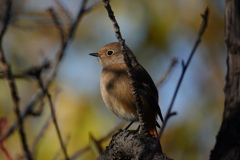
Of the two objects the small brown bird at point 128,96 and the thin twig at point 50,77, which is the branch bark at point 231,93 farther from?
the small brown bird at point 128,96

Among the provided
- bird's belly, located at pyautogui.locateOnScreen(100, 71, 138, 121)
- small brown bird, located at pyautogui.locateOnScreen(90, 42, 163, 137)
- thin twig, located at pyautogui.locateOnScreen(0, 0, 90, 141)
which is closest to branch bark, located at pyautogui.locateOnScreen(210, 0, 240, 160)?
thin twig, located at pyautogui.locateOnScreen(0, 0, 90, 141)

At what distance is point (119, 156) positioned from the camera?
3553mm

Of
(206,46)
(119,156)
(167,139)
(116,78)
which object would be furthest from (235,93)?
(206,46)

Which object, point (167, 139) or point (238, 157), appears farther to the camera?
point (167, 139)

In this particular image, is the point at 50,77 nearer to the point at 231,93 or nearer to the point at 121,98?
the point at 121,98

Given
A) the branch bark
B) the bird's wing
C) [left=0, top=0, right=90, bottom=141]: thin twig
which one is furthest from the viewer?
the bird's wing

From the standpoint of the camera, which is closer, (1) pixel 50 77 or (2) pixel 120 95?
(1) pixel 50 77

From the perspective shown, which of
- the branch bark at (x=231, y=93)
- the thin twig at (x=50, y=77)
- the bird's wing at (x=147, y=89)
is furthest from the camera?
the bird's wing at (x=147, y=89)

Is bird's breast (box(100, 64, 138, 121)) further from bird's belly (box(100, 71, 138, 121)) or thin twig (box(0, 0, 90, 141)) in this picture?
thin twig (box(0, 0, 90, 141))

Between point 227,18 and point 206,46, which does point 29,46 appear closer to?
point 206,46

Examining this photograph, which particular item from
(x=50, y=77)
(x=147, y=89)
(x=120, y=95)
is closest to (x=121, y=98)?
(x=120, y=95)

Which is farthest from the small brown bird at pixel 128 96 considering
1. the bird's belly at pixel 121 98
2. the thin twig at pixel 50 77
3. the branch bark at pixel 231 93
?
the branch bark at pixel 231 93

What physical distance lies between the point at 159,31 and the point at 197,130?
1.78 meters

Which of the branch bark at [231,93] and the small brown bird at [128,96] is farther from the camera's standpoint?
the small brown bird at [128,96]
